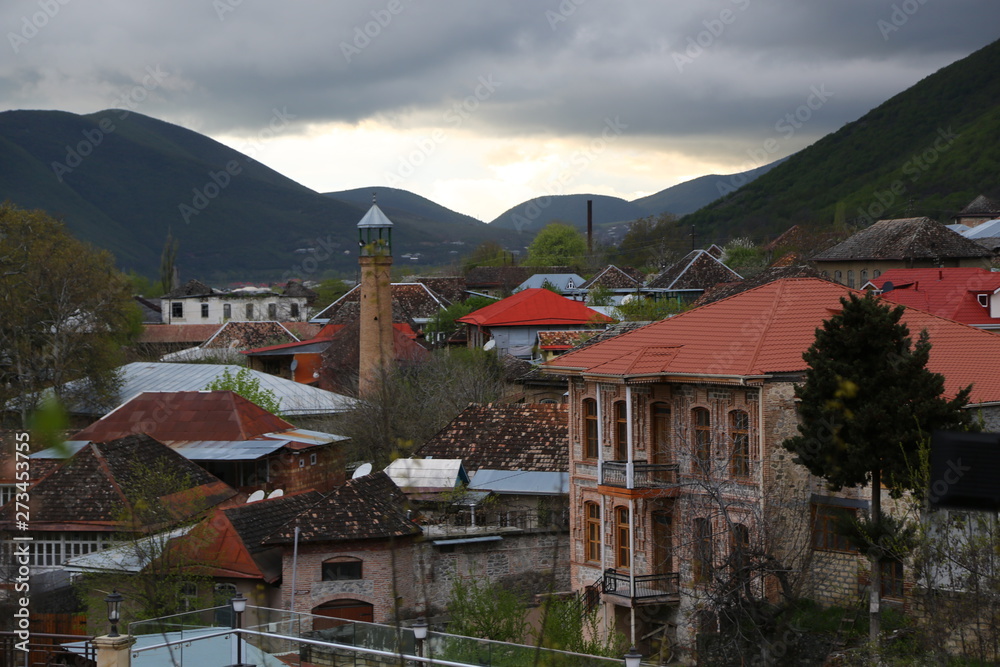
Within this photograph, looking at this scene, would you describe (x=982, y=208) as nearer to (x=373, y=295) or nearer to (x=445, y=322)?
(x=445, y=322)

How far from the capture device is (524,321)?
5712cm

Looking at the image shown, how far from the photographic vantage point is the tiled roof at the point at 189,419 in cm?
3641

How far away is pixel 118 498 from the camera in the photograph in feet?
89.0

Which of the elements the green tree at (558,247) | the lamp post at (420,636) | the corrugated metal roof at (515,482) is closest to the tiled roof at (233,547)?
the corrugated metal roof at (515,482)

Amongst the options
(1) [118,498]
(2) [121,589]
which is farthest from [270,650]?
(1) [118,498]

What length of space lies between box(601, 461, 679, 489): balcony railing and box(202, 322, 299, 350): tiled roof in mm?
50446

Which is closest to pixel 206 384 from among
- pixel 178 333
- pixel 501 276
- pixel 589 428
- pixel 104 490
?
pixel 104 490

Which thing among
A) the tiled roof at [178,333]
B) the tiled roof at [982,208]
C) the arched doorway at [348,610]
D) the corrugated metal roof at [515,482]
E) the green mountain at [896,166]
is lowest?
the arched doorway at [348,610]

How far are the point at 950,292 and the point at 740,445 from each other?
19.3 meters

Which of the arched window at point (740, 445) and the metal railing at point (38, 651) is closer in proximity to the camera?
the metal railing at point (38, 651)

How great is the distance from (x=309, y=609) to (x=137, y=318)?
57.0 m

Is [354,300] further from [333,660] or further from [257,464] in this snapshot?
[333,660]

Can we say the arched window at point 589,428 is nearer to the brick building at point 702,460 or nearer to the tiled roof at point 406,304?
the brick building at point 702,460

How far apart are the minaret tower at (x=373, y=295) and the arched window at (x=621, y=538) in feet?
76.7
